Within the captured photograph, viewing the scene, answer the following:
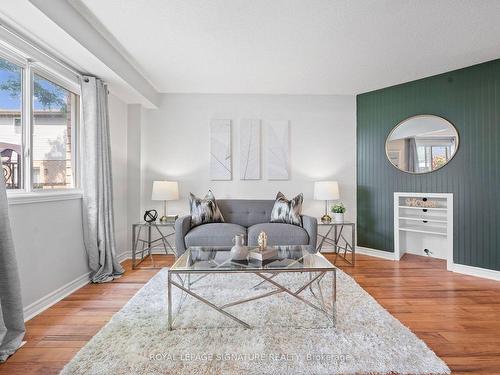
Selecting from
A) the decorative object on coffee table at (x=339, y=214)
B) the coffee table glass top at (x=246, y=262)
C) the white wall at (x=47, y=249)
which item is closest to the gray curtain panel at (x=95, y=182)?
the white wall at (x=47, y=249)

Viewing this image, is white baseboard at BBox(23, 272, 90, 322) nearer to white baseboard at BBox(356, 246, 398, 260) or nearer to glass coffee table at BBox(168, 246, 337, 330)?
glass coffee table at BBox(168, 246, 337, 330)

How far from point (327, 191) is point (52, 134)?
3350 mm

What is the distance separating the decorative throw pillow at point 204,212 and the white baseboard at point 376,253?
7.28 feet

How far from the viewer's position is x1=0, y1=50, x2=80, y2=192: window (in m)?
2.20

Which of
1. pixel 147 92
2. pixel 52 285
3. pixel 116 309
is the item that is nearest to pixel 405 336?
pixel 116 309

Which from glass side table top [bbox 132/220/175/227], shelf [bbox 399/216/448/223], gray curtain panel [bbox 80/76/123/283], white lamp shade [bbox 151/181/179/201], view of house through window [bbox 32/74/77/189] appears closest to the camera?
view of house through window [bbox 32/74/77/189]

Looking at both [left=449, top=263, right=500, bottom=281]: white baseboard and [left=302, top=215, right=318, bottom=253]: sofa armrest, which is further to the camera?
[left=302, top=215, right=318, bottom=253]: sofa armrest

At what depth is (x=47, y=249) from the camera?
95.7 inches

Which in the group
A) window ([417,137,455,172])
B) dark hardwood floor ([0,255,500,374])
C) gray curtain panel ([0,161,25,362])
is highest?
window ([417,137,455,172])

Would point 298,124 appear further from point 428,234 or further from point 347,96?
point 428,234

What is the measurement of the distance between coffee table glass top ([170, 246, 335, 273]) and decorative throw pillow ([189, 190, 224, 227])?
1111mm

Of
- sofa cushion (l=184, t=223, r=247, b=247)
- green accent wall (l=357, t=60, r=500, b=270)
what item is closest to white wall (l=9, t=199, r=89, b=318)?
sofa cushion (l=184, t=223, r=247, b=247)

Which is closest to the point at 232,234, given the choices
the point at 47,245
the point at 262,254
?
the point at 262,254

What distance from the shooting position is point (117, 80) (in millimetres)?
3121
